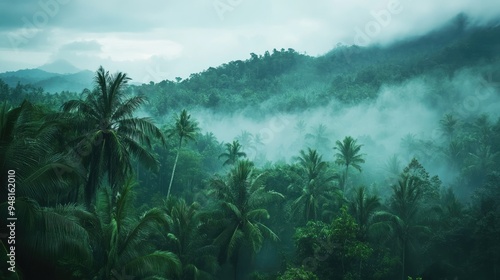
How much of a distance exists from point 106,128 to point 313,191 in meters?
18.6

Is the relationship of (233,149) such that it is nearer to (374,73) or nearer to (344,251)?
(344,251)

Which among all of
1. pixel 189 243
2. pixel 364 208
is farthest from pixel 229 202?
pixel 364 208

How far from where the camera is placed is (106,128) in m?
15.5

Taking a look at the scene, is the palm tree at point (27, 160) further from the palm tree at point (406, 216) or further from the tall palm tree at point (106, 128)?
the palm tree at point (406, 216)

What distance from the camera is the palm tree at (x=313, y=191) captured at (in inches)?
1170

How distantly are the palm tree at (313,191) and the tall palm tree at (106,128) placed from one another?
16720 millimetres

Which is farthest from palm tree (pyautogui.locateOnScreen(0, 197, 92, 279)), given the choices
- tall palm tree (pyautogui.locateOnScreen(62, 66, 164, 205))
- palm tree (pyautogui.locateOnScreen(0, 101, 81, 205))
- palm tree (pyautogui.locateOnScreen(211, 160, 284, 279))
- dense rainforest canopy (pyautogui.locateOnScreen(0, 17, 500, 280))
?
palm tree (pyautogui.locateOnScreen(211, 160, 284, 279))

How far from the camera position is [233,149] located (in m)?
44.7

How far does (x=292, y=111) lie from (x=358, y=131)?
24.8 metres

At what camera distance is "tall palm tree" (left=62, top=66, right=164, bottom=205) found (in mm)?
15086

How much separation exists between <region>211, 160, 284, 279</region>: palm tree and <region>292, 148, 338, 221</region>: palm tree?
21.4ft

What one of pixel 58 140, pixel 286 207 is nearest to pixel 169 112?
pixel 286 207

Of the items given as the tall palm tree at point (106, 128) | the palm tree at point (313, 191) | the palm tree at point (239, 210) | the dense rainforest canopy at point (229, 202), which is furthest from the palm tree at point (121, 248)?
the palm tree at point (313, 191)

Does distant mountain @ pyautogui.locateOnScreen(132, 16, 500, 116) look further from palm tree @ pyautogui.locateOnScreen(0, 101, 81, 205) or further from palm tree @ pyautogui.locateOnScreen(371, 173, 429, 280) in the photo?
palm tree @ pyautogui.locateOnScreen(0, 101, 81, 205)
